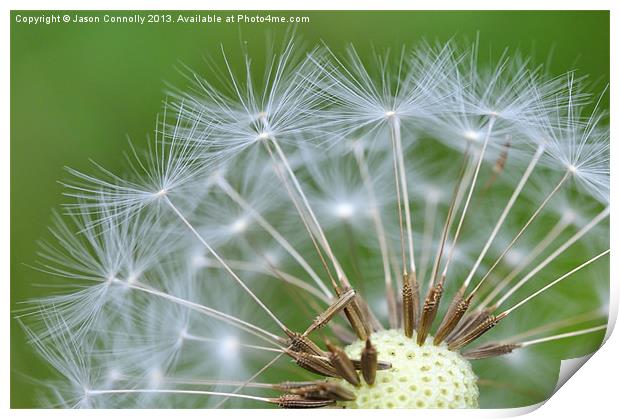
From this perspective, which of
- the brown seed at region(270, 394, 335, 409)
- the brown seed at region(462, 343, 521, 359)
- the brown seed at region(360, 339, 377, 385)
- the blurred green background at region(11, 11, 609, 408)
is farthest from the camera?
the blurred green background at region(11, 11, 609, 408)

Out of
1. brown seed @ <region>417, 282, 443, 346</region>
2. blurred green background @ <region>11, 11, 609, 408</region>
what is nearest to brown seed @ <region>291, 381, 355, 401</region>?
brown seed @ <region>417, 282, 443, 346</region>

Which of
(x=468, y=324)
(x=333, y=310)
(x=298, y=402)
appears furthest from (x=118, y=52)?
(x=468, y=324)

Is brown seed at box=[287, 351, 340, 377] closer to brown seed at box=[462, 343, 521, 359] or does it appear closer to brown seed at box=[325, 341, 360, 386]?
brown seed at box=[325, 341, 360, 386]

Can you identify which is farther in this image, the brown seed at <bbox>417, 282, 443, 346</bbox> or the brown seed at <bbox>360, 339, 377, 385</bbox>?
the brown seed at <bbox>417, 282, 443, 346</bbox>

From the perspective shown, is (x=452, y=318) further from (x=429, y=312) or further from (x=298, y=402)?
(x=298, y=402)

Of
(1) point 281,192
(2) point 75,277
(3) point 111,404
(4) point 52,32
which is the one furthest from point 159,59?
(3) point 111,404
